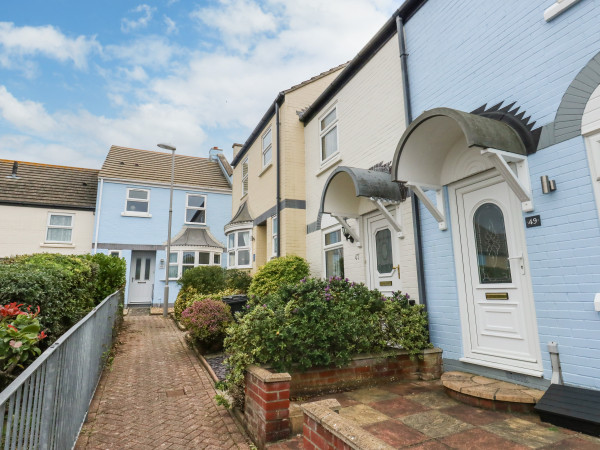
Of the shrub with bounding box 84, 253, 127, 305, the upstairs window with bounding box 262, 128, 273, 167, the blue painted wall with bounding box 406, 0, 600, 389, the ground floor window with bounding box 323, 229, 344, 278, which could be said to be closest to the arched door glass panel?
the blue painted wall with bounding box 406, 0, 600, 389

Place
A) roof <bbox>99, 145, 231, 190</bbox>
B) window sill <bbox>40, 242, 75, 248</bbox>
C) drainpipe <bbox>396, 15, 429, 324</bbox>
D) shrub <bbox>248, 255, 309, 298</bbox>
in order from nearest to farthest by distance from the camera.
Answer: drainpipe <bbox>396, 15, 429, 324</bbox> → shrub <bbox>248, 255, 309, 298</bbox> → window sill <bbox>40, 242, 75, 248</bbox> → roof <bbox>99, 145, 231, 190</bbox>

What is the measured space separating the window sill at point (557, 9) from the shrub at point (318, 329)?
12.9ft

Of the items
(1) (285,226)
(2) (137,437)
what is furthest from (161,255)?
(2) (137,437)

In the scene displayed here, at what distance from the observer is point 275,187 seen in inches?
419

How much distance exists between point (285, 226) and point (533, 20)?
690cm

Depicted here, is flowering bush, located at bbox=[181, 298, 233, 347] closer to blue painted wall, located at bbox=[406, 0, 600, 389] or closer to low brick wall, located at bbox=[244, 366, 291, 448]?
low brick wall, located at bbox=[244, 366, 291, 448]

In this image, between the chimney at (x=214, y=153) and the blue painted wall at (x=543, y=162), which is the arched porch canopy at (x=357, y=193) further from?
the chimney at (x=214, y=153)

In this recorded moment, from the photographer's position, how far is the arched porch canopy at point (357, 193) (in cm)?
557

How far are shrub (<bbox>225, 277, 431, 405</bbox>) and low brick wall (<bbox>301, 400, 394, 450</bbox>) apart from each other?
1212 millimetres

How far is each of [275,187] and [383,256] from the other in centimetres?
506

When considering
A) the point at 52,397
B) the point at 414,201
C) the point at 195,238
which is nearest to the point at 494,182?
the point at 414,201

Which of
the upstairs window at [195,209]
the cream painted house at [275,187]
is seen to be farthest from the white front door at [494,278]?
the upstairs window at [195,209]

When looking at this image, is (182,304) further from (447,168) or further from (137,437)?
(447,168)

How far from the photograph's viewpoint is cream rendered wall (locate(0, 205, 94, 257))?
52.9ft
